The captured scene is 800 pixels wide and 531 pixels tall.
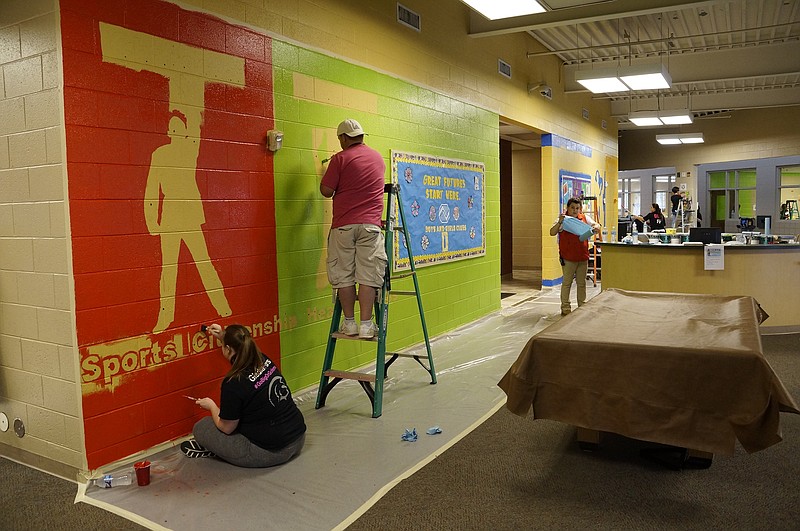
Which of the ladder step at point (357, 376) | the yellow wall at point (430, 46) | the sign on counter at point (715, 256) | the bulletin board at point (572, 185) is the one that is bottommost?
the ladder step at point (357, 376)

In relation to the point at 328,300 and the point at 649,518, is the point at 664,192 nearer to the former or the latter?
the point at 328,300

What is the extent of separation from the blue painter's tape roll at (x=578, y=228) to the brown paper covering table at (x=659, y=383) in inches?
154

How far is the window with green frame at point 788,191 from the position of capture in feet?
51.6

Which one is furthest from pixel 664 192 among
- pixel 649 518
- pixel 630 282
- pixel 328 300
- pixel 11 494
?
pixel 11 494

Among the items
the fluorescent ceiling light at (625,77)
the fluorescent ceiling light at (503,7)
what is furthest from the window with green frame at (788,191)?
the fluorescent ceiling light at (503,7)

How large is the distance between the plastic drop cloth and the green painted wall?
0.41 m

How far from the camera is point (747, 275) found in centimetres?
671

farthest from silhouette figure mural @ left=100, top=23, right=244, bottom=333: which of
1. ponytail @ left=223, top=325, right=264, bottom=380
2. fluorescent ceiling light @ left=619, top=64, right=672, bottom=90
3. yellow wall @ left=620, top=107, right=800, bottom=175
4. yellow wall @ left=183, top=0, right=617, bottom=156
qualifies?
yellow wall @ left=620, top=107, right=800, bottom=175

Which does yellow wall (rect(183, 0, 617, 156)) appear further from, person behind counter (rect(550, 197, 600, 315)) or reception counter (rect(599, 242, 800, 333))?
reception counter (rect(599, 242, 800, 333))

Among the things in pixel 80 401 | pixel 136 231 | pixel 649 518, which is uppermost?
pixel 136 231

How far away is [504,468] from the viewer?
345 cm

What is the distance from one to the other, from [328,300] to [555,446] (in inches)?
82.9

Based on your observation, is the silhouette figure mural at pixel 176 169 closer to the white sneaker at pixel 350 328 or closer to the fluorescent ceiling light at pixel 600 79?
the white sneaker at pixel 350 328

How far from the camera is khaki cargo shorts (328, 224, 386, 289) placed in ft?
14.3
